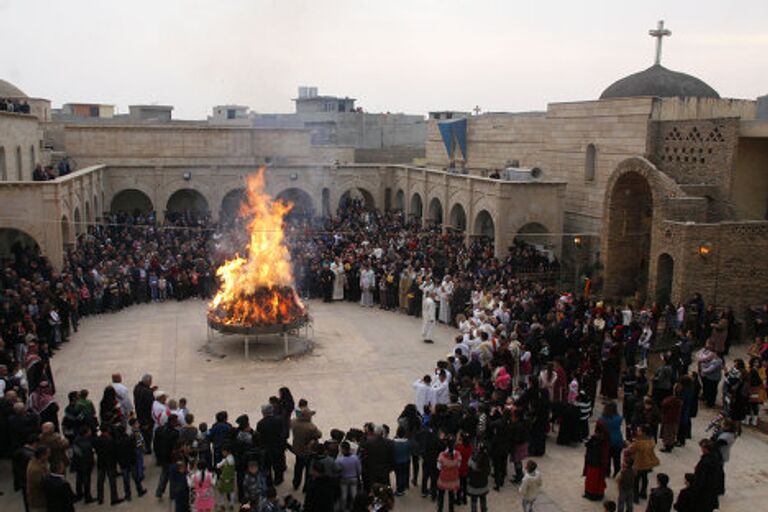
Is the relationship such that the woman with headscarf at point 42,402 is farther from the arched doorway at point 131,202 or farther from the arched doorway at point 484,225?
the arched doorway at point 131,202

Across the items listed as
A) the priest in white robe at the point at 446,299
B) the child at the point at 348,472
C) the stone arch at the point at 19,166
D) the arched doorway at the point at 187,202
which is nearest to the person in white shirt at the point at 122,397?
the child at the point at 348,472

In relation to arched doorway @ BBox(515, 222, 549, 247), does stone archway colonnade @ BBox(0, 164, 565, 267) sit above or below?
above

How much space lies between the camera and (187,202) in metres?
34.8

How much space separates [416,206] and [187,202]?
1110 cm

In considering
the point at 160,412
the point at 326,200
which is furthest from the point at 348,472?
the point at 326,200

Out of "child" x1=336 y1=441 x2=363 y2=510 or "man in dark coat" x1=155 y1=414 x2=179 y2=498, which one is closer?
"child" x1=336 y1=441 x2=363 y2=510

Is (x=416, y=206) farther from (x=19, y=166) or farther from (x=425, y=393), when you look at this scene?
(x=425, y=393)

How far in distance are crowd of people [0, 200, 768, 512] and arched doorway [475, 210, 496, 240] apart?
6.31 metres

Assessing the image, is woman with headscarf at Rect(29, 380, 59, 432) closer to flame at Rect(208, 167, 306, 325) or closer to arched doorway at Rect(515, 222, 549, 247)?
flame at Rect(208, 167, 306, 325)

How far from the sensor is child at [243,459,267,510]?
9.20m

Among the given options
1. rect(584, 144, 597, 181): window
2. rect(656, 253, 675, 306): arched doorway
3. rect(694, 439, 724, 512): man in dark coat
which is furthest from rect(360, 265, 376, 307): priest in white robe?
rect(694, 439, 724, 512): man in dark coat

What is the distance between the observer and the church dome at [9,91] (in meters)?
34.9

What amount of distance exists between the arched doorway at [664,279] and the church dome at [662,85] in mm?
8568

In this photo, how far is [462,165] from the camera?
113 ft
